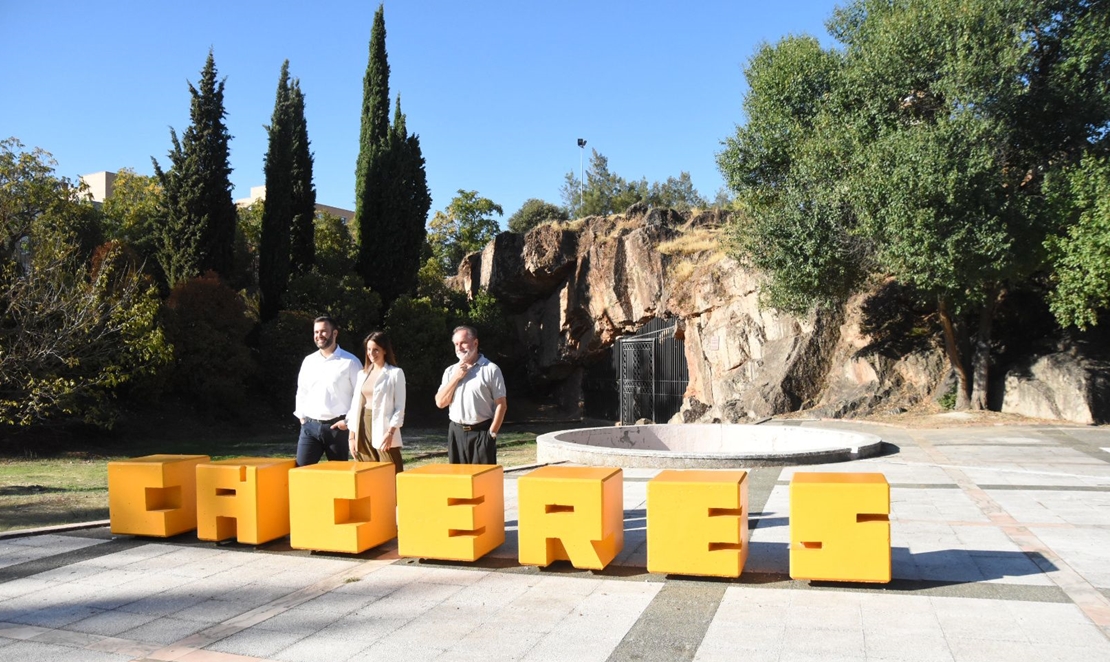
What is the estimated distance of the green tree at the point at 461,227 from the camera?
47812 millimetres

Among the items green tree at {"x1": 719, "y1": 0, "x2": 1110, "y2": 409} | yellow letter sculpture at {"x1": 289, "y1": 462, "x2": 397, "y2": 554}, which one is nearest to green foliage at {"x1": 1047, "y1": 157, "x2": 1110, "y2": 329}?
green tree at {"x1": 719, "y1": 0, "x2": 1110, "y2": 409}

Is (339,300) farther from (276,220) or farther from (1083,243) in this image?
(1083,243)

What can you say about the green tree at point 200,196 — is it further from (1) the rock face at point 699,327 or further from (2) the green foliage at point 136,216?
(1) the rock face at point 699,327

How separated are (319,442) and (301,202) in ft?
84.4

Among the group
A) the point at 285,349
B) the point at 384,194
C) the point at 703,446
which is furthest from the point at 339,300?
the point at 703,446

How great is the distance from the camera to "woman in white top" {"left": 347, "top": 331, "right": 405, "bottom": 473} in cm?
690

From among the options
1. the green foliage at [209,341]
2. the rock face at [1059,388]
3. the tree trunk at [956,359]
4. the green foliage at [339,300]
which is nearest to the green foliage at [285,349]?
the green foliage at [339,300]

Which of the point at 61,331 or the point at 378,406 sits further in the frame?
the point at 61,331

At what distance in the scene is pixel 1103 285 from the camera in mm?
15133

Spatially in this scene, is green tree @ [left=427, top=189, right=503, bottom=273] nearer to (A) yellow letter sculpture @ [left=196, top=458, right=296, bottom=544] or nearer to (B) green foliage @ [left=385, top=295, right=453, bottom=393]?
(B) green foliage @ [left=385, top=295, right=453, bottom=393]

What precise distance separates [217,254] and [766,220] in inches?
705

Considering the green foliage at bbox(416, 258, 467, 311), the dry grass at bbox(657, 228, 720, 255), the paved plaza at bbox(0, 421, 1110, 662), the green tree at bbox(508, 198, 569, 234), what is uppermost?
the green tree at bbox(508, 198, 569, 234)

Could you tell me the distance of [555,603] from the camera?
5258 mm

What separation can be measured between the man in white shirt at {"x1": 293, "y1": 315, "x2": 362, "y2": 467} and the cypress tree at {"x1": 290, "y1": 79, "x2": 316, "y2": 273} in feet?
81.5
